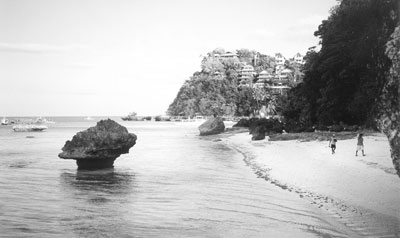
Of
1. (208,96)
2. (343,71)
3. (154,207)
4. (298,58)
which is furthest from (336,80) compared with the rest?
(298,58)

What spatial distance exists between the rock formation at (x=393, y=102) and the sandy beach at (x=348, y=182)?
11.3 ft

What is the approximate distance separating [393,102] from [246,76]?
147m

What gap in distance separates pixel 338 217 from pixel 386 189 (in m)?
3.05

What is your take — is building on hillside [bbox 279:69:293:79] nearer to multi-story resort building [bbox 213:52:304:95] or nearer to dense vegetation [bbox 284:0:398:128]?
multi-story resort building [bbox 213:52:304:95]

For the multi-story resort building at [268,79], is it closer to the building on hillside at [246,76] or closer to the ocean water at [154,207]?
the building on hillside at [246,76]

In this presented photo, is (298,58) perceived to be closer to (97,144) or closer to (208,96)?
(208,96)

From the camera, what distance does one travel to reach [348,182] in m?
14.4

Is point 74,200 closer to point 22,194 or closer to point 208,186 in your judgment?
point 22,194

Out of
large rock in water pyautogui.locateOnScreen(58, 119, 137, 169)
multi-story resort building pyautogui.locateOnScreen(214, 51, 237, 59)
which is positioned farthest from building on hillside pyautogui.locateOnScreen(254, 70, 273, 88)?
large rock in water pyautogui.locateOnScreen(58, 119, 137, 169)

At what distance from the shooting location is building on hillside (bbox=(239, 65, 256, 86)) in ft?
484

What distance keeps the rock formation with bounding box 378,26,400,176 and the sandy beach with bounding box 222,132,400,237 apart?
3.46 m

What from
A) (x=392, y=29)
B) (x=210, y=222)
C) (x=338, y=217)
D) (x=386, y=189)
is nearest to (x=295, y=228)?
(x=338, y=217)

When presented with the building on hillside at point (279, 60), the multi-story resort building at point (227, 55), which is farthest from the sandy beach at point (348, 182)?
the multi-story resort building at point (227, 55)

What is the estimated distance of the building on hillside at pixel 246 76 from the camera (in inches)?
5812
